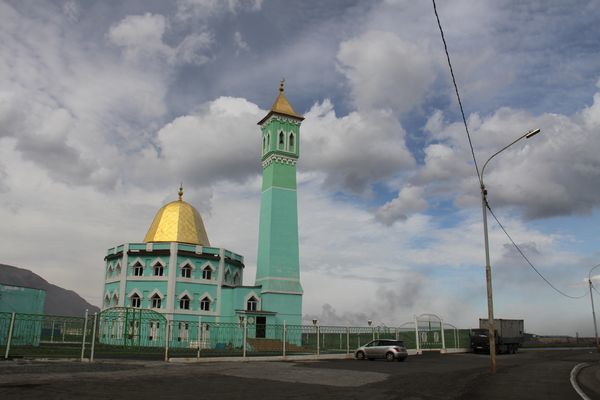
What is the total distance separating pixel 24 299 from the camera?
111 ft

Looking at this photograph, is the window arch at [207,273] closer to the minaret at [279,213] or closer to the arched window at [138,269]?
Answer: the minaret at [279,213]

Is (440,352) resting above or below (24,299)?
below

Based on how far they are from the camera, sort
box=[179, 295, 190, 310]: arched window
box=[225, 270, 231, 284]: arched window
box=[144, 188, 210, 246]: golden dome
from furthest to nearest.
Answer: box=[144, 188, 210, 246]: golden dome, box=[225, 270, 231, 284]: arched window, box=[179, 295, 190, 310]: arched window

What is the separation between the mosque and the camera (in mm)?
41719

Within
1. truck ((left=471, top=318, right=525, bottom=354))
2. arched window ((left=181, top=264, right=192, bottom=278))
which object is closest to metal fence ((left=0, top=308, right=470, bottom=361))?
truck ((left=471, top=318, right=525, bottom=354))

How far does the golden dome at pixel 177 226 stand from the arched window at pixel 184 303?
5.85 metres

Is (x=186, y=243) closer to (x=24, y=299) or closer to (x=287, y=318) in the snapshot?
(x=287, y=318)

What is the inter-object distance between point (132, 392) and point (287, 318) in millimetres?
31366

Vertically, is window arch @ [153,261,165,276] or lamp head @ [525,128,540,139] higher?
lamp head @ [525,128,540,139]

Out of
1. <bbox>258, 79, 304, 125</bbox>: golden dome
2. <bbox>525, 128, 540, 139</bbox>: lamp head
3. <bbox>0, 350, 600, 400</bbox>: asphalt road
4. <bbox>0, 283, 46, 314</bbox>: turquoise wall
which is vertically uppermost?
<bbox>258, 79, 304, 125</bbox>: golden dome

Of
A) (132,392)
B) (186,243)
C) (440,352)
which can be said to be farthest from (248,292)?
(132,392)

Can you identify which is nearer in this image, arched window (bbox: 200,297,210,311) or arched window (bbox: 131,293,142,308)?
arched window (bbox: 131,293,142,308)

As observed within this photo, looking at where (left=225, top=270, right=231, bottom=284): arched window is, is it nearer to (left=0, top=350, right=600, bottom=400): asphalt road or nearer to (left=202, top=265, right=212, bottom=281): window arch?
(left=202, top=265, right=212, bottom=281): window arch

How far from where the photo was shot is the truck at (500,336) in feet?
128
